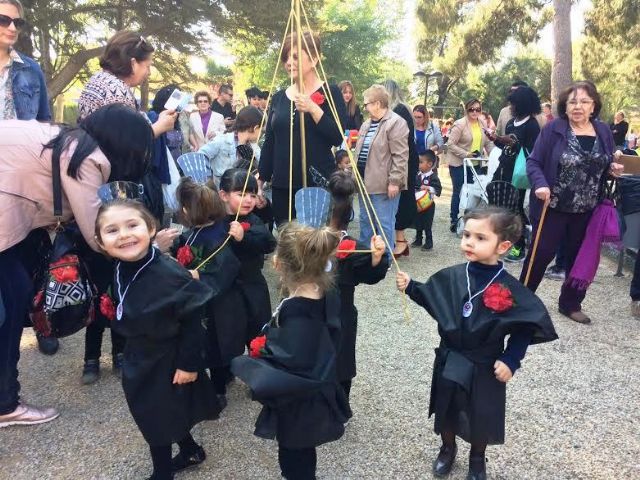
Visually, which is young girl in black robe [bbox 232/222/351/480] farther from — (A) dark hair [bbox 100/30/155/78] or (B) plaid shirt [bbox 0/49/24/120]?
(B) plaid shirt [bbox 0/49/24/120]

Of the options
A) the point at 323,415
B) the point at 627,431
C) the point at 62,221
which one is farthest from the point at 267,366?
the point at 627,431

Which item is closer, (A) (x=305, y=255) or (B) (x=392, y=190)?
(A) (x=305, y=255)

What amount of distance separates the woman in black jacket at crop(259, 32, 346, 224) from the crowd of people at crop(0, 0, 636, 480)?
0.01m

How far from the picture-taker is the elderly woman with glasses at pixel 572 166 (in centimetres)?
372

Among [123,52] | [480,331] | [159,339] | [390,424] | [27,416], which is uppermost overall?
[123,52]

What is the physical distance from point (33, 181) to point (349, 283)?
1550 millimetres

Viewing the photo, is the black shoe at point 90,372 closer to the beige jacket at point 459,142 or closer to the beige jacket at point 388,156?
the beige jacket at point 388,156

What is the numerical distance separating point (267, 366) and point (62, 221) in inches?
52.9

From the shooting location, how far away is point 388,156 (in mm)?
4895

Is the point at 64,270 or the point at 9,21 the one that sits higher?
the point at 9,21

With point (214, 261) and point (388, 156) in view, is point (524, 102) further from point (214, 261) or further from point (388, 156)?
point (214, 261)

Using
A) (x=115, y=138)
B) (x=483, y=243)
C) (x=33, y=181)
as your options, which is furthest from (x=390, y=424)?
(x=33, y=181)

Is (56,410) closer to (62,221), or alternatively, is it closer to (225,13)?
(62,221)

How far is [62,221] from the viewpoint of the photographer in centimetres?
245
